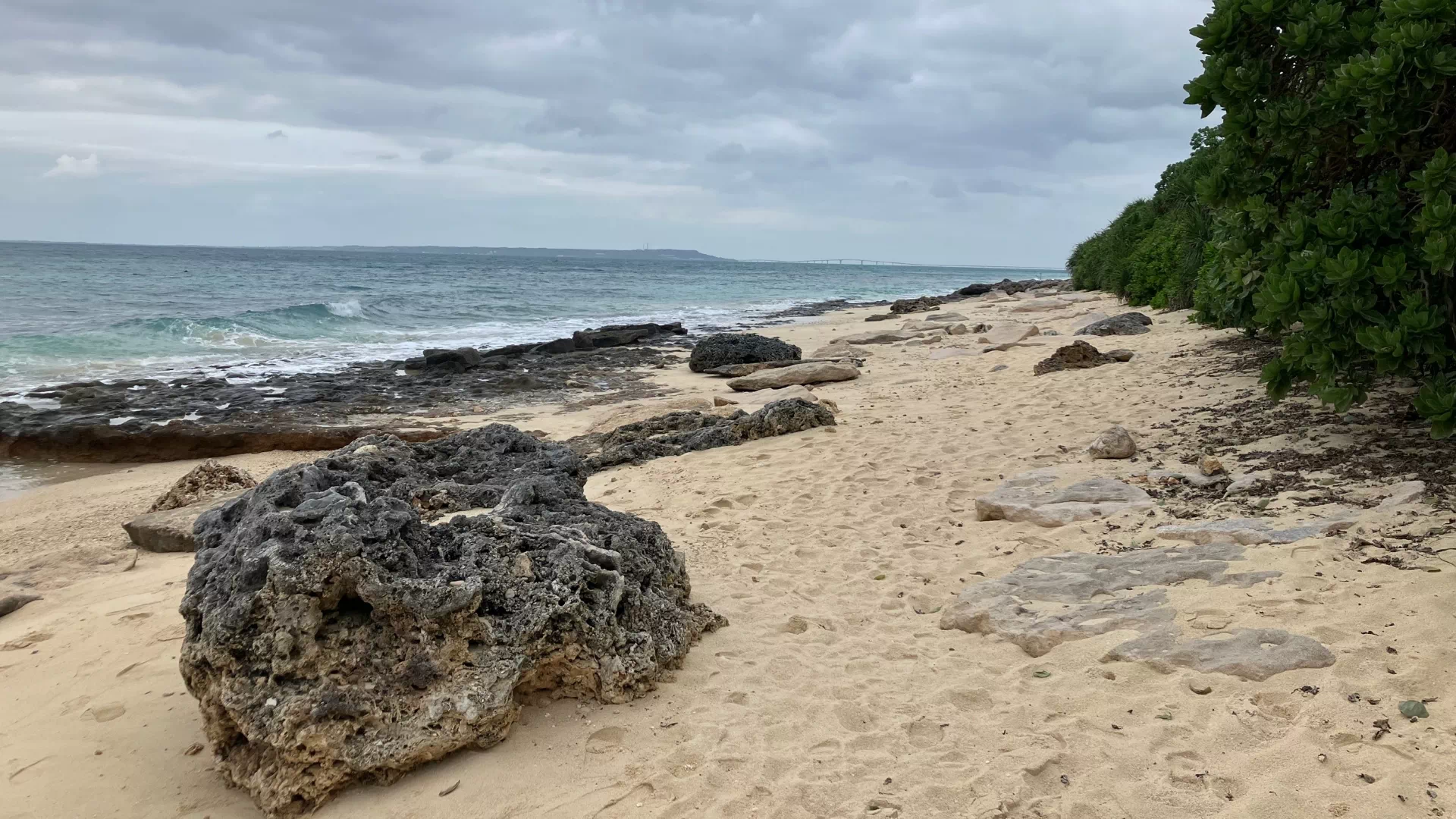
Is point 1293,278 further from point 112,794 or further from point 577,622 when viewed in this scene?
point 112,794

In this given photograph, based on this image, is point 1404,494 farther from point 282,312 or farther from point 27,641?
point 282,312

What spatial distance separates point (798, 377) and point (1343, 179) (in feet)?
25.7

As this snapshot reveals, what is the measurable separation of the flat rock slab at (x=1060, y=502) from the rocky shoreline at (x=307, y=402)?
6634 mm

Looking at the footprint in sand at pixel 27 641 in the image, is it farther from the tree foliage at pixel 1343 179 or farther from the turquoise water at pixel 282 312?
the turquoise water at pixel 282 312

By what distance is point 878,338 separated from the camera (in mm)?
18641

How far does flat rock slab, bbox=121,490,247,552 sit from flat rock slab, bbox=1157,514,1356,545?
620cm

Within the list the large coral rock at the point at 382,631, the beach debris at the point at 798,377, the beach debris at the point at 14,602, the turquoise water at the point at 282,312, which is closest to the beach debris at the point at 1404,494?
the large coral rock at the point at 382,631

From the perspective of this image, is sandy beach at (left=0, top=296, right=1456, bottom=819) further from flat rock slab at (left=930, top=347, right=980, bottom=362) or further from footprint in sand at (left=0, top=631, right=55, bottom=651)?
flat rock slab at (left=930, top=347, right=980, bottom=362)

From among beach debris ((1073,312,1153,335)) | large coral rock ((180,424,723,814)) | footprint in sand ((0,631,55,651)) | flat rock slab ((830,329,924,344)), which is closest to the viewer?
large coral rock ((180,424,723,814))

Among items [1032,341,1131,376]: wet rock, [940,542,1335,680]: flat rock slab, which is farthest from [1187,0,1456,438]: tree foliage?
[1032,341,1131,376]: wet rock

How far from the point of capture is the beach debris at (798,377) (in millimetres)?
12812

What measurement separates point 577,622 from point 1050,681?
2.04m

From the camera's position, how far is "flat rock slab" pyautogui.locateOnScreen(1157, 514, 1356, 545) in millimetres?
4609

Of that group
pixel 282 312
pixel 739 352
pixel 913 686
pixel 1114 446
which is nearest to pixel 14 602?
pixel 913 686
